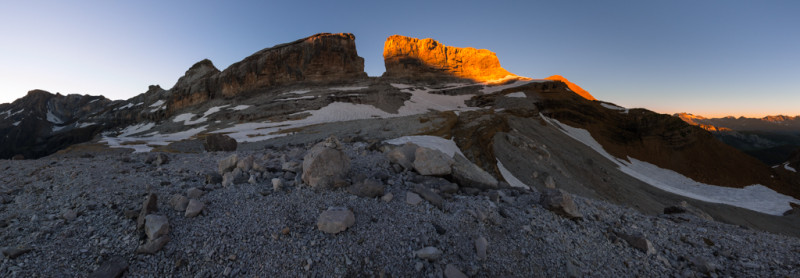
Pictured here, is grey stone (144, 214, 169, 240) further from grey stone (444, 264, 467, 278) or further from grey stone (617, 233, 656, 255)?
grey stone (617, 233, 656, 255)

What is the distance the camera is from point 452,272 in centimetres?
332

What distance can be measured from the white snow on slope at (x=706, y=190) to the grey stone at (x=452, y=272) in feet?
127

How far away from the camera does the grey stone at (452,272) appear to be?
3295 millimetres

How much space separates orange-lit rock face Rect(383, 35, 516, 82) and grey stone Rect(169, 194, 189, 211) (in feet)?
282

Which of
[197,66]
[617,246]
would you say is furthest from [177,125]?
[617,246]

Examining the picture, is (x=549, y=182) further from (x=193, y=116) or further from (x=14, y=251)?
(x=193, y=116)

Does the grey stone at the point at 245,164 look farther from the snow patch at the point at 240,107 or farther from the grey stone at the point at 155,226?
the snow patch at the point at 240,107

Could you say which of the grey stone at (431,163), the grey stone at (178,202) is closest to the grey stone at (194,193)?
the grey stone at (178,202)

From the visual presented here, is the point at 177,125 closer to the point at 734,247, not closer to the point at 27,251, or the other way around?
the point at 27,251

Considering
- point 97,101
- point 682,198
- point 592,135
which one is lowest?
point 682,198

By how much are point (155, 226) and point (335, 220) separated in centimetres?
252

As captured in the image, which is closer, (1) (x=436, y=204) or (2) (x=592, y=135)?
(1) (x=436, y=204)

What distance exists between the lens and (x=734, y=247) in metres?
4.88

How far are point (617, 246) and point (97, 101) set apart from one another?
17511 cm
